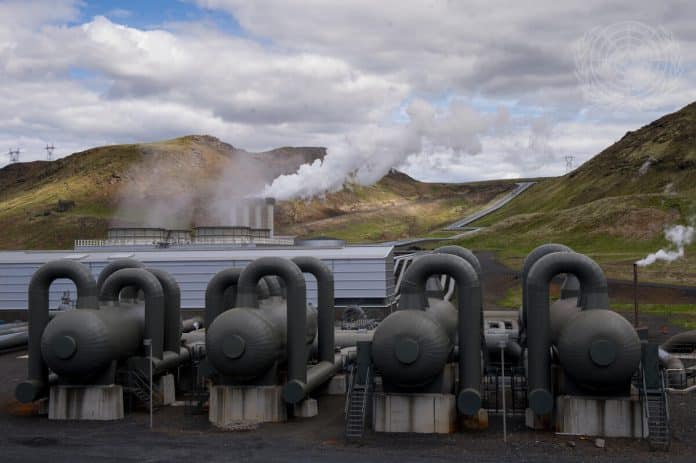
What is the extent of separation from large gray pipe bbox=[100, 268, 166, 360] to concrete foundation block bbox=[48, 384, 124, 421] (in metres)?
3.53

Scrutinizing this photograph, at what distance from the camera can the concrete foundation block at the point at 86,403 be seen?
35281 millimetres

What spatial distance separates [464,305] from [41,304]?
20.0 metres

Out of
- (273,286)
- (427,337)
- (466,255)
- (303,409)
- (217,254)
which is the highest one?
(217,254)

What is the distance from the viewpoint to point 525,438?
30875 millimetres

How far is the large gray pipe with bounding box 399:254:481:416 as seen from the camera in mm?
32094

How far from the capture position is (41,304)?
3656 centimetres

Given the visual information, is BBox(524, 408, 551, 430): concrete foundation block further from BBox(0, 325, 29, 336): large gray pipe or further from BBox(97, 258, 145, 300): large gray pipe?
BBox(0, 325, 29, 336): large gray pipe

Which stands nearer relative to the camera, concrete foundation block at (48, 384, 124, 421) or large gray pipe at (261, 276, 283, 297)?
concrete foundation block at (48, 384, 124, 421)

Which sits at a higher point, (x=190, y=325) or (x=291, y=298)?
(x=291, y=298)

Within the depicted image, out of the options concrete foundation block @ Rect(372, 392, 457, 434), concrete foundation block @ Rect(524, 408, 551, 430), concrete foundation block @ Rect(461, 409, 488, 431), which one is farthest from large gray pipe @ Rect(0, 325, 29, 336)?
concrete foundation block @ Rect(524, 408, 551, 430)

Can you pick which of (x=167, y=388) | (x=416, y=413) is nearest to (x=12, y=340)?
(x=167, y=388)

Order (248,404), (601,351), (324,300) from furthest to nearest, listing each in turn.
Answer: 1. (324,300)
2. (248,404)
3. (601,351)

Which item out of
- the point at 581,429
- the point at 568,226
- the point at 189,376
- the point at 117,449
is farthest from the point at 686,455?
the point at 568,226

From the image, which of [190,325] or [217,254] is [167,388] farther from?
[217,254]
